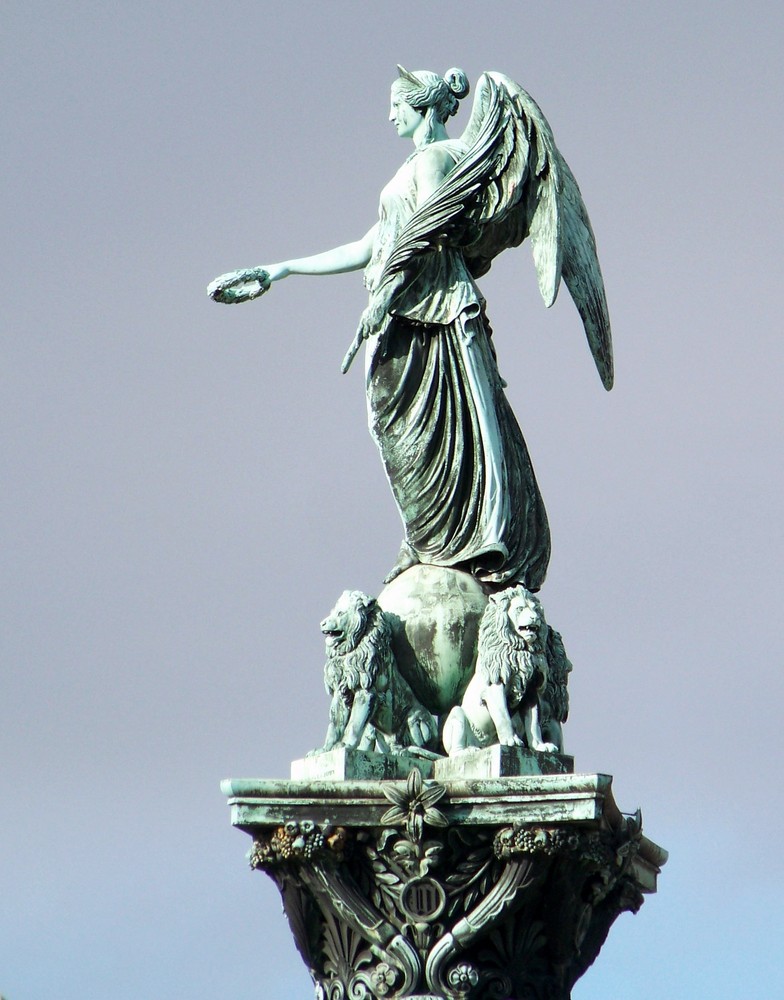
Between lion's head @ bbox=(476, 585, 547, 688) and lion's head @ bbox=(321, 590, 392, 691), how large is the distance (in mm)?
788

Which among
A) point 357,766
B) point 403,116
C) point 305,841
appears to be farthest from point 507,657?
point 403,116

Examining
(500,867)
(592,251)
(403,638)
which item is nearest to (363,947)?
(500,867)

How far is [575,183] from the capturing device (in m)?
22.6

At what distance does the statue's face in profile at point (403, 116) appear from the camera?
22.6 meters

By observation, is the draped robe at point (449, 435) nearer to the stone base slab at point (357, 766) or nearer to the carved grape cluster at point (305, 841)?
the stone base slab at point (357, 766)

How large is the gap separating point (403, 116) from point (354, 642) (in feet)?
15.0

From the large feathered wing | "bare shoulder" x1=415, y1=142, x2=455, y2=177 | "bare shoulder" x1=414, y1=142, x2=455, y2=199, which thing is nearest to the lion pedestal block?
the large feathered wing

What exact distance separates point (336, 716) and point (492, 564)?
1797 millimetres

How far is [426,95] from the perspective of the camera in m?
22.6

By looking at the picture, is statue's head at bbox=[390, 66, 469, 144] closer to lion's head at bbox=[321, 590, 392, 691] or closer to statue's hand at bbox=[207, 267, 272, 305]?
statue's hand at bbox=[207, 267, 272, 305]

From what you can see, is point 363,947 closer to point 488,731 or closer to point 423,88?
point 488,731

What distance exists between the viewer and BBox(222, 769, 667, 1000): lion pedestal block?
19734mm

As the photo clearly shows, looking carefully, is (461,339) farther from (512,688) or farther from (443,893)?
(443,893)

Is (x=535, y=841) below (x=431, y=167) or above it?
below
